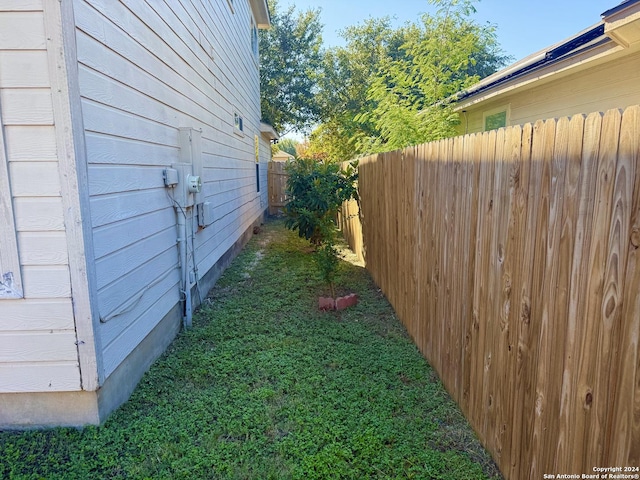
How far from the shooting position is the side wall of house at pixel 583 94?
4531mm

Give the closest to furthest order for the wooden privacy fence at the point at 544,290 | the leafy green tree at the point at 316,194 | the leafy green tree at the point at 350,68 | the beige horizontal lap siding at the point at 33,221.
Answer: the wooden privacy fence at the point at 544,290 < the beige horizontal lap siding at the point at 33,221 < the leafy green tree at the point at 316,194 < the leafy green tree at the point at 350,68

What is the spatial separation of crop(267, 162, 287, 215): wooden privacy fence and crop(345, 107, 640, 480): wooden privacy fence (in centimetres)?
1211

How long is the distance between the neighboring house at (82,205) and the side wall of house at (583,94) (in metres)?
4.96

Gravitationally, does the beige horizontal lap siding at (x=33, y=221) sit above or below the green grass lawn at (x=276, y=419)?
above

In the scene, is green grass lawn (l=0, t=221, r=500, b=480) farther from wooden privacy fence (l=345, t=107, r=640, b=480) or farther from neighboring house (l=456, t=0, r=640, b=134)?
neighboring house (l=456, t=0, r=640, b=134)

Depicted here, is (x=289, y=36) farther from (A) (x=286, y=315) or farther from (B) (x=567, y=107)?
(A) (x=286, y=315)

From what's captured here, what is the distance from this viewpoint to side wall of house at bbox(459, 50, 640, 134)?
14.9 ft

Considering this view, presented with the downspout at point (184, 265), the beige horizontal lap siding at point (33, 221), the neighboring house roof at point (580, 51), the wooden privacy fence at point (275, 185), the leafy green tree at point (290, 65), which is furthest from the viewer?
the leafy green tree at point (290, 65)

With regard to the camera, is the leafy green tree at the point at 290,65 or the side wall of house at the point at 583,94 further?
the leafy green tree at the point at 290,65

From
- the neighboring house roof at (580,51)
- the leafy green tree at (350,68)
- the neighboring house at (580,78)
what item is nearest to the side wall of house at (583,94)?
the neighboring house at (580,78)

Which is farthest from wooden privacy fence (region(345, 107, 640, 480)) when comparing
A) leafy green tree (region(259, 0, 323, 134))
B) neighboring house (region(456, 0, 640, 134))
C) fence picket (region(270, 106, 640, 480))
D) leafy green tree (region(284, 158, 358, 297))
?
leafy green tree (region(259, 0, 323, 134))

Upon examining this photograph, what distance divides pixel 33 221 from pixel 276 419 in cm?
178

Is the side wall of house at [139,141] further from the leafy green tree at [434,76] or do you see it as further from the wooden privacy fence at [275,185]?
the wooden privacy fence at [275,185]

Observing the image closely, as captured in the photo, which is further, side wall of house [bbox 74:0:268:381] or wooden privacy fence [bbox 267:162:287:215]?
wooden privacy fence [bbox 267:162:287:215]
